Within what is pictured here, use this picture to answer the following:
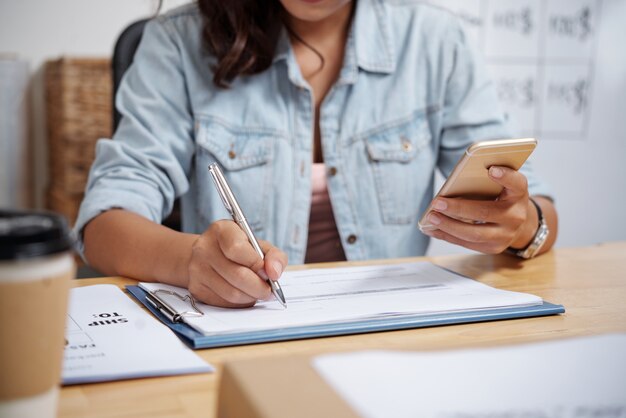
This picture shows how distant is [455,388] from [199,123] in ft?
2.58

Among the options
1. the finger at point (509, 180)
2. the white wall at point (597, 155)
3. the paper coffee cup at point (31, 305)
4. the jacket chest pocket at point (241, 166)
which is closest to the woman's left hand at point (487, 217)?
the finger at point (509, 180)

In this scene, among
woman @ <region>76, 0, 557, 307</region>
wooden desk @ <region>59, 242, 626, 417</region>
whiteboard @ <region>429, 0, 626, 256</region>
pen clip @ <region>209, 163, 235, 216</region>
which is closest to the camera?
wooden desk @ <region>59, 242, 626, 417</region>

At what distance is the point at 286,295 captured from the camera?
66 centimetres

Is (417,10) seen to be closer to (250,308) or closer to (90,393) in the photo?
(250,308)

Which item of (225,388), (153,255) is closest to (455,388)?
(225,388)

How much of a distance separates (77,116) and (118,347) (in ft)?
4.39

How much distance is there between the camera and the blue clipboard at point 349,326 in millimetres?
533

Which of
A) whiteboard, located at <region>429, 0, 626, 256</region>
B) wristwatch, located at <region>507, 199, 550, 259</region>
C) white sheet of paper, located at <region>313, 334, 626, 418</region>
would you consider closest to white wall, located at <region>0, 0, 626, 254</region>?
whiteboard, located at <region>429, 0, 626, 256</region>

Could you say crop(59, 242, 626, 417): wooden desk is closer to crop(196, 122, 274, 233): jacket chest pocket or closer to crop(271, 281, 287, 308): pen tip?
crop(271, 281, 287, 308): pen tip

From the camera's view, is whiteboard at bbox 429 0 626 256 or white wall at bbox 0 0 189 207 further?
whiteboard at bbox 429 0 626 256

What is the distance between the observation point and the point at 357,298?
0.65m

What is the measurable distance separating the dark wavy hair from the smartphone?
43 centimetres

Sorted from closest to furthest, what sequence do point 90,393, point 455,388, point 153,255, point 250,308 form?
point 455,388
point 90,393
point 250,308
point 153,255

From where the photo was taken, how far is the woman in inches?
40.8
